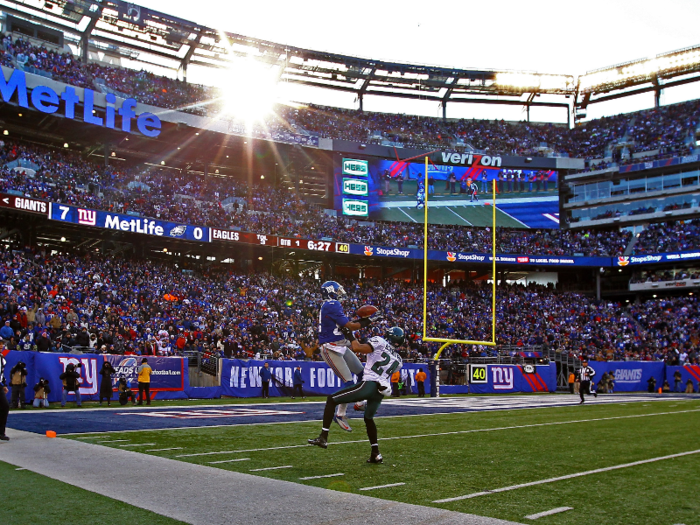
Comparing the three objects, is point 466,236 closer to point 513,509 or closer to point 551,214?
point 551,214

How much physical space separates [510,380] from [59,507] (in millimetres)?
29320

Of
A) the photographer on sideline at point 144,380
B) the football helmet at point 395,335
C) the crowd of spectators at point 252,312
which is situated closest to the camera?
the football helmet at point 395,335

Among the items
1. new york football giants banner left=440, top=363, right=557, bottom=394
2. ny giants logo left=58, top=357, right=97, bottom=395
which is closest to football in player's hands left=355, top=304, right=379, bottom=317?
ny giants logo left=58, top=357, right=97, bottom=395

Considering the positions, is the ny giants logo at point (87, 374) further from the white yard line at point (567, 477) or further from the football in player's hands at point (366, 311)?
the white yard line at point (567, 477)

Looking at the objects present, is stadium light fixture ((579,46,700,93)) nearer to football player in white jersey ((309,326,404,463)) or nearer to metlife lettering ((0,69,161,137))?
metlife lettering ((0,69,161,137))

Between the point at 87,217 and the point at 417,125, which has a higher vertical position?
the point at 417,125

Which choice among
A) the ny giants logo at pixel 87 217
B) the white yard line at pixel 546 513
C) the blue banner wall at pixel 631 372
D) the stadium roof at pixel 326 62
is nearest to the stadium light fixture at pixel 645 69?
the stadium roof at pixel 326 62

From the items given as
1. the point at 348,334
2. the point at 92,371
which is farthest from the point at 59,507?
the point at 92,371

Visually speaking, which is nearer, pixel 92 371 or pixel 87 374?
pixel 87 374

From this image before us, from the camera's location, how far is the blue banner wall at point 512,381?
3117 centimetres

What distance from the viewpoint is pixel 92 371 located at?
20062 mm

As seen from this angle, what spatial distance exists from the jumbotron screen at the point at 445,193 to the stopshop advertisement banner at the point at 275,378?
20449 millimetres

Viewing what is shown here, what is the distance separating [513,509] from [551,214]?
49590 millimetres

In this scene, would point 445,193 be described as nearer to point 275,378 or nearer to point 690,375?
point 690,375
